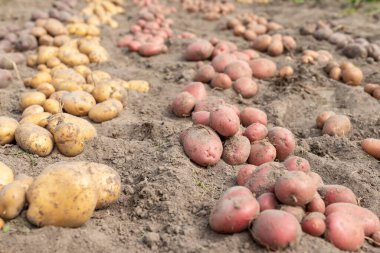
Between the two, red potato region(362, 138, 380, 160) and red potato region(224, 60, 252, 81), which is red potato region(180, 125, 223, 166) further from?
red potato region(224, 60, 252, 81)

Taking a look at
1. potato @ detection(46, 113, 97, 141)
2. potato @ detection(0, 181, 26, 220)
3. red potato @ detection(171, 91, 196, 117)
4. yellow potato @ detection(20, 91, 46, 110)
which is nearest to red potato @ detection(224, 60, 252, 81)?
red potato @ detection(171, 91, 196, 117)

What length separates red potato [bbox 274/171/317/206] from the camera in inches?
80.7

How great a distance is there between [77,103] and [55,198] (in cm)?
142

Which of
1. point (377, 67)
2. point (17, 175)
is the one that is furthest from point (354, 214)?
point (377, 67)

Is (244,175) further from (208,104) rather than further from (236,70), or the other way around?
(236,70)

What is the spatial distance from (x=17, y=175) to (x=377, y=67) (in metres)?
4.11

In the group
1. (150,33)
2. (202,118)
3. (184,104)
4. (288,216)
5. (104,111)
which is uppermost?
(288,216)

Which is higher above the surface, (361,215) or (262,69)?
(361,215)

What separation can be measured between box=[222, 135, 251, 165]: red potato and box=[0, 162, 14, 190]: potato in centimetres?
132

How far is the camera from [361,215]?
217 cm

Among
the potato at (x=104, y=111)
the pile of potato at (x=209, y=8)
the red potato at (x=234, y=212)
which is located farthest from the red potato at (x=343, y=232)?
the pile of potato at (x=209, y=8)

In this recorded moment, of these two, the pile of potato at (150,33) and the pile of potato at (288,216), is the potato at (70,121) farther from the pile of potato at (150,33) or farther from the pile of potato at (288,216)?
the pile of potato at (150,33)

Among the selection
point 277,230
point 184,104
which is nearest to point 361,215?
point 277,230

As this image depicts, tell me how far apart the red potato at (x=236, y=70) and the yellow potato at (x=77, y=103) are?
1.40m
